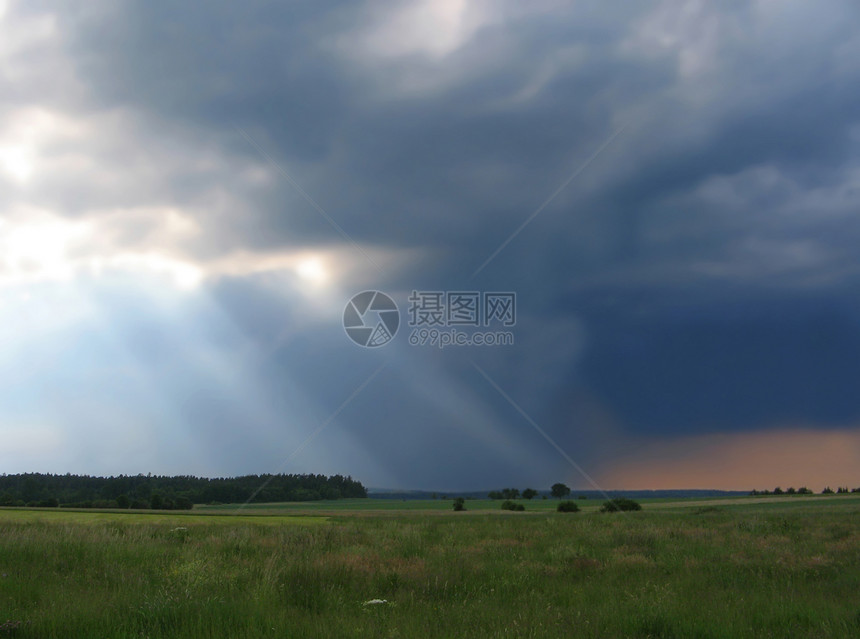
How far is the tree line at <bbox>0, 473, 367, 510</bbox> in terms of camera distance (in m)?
100

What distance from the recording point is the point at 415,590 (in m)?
11.1

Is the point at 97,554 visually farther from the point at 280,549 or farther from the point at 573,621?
the point at 573,621

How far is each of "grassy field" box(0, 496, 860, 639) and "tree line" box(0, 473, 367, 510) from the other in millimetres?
91030

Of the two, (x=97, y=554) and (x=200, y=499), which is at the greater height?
(x=97, y=554)

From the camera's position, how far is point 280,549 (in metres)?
16.3

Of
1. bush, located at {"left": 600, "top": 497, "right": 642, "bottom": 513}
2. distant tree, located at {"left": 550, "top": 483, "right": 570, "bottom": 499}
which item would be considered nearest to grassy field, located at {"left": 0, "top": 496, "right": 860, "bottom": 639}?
bush, located at {"left": 600, "top": 497, "right": 642, "bottom": 513}

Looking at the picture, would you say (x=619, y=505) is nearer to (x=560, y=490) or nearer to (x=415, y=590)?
(x=415, y=590)

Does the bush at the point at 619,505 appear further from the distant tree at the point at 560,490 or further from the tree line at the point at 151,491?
the distant tree at the point at 560,490

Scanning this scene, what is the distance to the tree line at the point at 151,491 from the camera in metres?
100

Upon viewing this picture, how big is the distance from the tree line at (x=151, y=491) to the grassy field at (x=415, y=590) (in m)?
91.0

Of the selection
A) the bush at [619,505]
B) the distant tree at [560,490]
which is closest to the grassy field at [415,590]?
the bush at [619,505]

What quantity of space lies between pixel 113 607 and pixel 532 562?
33.7 ft

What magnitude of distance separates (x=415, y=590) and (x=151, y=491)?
11626cm

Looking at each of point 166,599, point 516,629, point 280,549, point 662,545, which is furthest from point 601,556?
point 166,599
